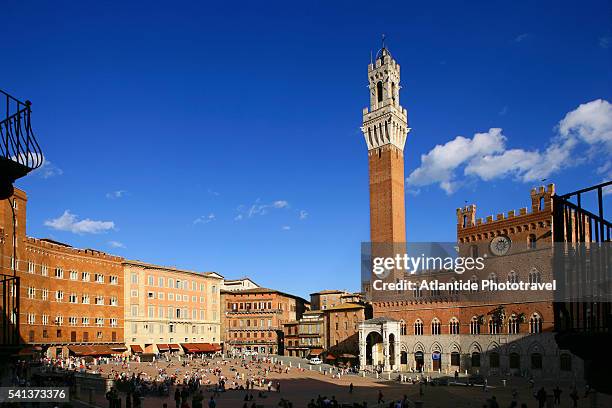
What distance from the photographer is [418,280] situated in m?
75.9

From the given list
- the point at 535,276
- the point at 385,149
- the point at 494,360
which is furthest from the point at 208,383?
the point at 385,149

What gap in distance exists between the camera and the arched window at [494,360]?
63500 mm

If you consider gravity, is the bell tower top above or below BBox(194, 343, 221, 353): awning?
above

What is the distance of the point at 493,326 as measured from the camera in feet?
213

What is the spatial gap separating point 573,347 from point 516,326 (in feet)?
195

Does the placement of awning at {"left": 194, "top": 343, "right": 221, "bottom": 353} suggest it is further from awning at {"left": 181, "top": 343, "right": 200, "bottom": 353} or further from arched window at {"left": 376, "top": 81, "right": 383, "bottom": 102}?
arched window at {"left": 376, "top": 81, "right": 383, "bottom": 102}

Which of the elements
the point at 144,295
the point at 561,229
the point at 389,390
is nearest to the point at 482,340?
the point at 389,390

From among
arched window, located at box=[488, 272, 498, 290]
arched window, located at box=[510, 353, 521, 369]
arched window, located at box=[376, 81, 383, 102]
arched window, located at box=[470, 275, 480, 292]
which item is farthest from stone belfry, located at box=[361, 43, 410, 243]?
arched window, located at box=[510, 353, 521, 369]

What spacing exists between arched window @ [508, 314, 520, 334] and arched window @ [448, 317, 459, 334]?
24.3 ft

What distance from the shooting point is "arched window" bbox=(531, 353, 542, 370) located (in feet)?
193

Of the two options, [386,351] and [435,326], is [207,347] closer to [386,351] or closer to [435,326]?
[386,351]

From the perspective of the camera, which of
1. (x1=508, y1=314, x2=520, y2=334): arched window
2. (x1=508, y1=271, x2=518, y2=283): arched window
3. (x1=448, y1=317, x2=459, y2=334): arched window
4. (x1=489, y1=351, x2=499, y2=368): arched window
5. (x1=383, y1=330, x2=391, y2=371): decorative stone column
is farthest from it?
(x1=383, y1=330, x2=391, y2=371): decorative stone column

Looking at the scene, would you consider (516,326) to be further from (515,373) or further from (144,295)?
(144,295)

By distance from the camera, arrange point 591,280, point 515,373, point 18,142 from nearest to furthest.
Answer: point 591,280 → point 18,142 → point 515,373
